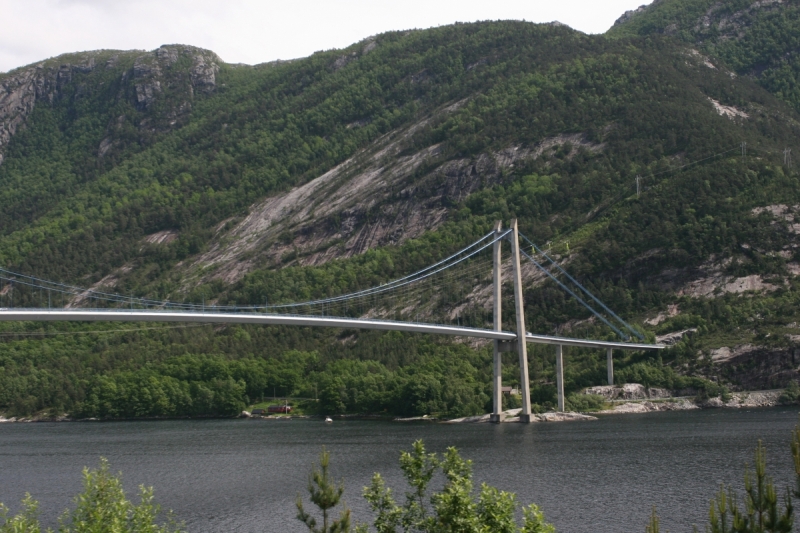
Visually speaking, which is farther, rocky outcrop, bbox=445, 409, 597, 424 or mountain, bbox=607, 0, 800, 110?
mountain, bbox=607, 0, 800, 110

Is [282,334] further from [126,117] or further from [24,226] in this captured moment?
[126,117]

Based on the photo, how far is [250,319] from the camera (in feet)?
174

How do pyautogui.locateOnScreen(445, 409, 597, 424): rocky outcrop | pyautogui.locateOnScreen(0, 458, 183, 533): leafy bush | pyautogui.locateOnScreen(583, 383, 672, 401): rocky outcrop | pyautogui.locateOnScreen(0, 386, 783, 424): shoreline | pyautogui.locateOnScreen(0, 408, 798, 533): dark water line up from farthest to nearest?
pyautogui.locateOnScreen(583, 383, 672, 401): rocky outcrop
pyautogui.locateOnScreen(0, 386, 783, 424): shoreline
pyautogui.locateOnScreen(445, 409, 597, 424): rocky outcrop
pyautogui.locateOnScreen(0, 408, 798, 533): dark water
pyautogui.locateOnScreen(0, 458, 183, 533): leafy bush

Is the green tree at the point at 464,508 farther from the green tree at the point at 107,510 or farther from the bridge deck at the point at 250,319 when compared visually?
the bridge deck at the point at 250,319

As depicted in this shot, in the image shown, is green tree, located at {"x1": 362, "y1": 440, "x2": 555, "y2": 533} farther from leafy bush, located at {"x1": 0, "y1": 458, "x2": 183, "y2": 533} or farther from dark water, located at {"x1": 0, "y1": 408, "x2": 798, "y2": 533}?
dark water, located at {"x1": 0, "y1": 408, "x2": 798, "y2": 533}

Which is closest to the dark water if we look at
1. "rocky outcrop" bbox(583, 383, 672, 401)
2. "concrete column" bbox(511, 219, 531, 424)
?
"concrete column" bbox(511, 219, 531, 424)

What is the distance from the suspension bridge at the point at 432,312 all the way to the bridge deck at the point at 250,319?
0.14ft

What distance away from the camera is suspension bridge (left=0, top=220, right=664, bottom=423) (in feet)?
162

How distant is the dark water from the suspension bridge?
595 cm

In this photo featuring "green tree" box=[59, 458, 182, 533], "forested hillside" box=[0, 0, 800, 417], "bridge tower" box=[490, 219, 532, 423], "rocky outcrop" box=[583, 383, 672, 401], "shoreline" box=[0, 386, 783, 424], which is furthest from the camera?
"forested hillside" box=[0, 0, 800, 417]

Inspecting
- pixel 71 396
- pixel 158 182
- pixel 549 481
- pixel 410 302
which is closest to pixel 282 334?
pixel 410 302

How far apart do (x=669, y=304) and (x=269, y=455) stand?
47389 millimetres

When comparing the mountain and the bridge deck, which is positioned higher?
the mountain

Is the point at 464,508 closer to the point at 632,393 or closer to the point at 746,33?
the point at 632,393
